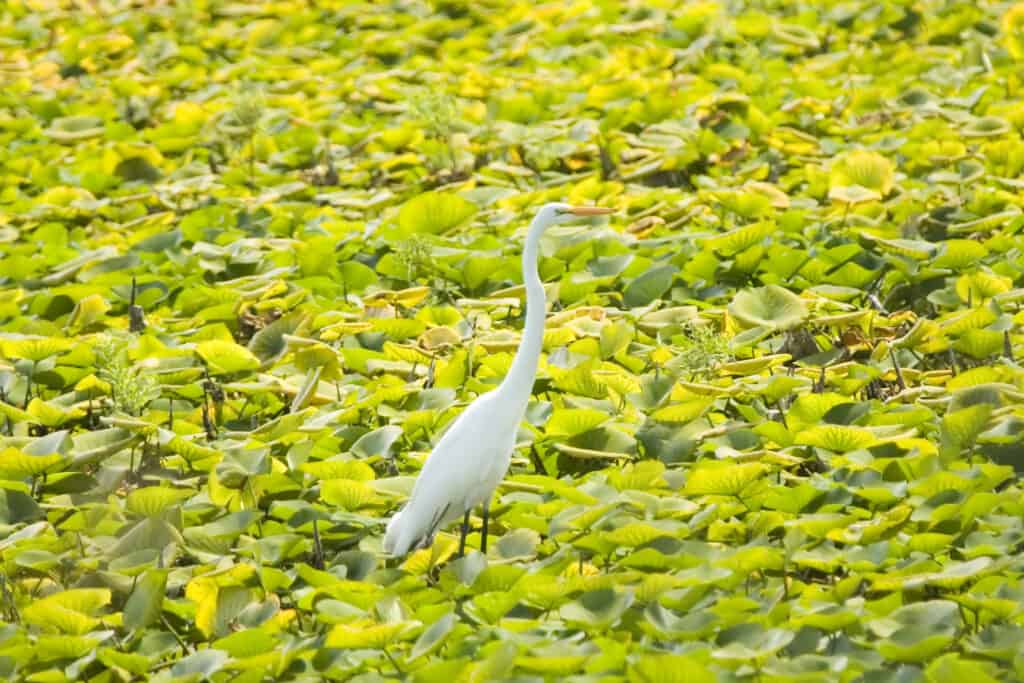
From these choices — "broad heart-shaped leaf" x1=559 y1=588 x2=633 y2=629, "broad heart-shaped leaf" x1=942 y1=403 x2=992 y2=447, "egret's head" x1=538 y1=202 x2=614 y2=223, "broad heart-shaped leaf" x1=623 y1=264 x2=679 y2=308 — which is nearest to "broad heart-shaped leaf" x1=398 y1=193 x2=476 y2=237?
"broad heart-shaped leaf" x1=623 y1=264 x2=679 y2=308

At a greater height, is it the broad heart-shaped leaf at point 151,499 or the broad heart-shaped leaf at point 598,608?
the broad heart-shaped leaf at point 598,608

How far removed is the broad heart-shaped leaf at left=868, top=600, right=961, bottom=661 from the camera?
285 cm

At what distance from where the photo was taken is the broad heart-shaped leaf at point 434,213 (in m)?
5.62

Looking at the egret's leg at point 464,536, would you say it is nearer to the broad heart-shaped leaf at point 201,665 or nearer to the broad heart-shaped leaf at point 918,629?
the broad heart-shaped leaf at point 201,665

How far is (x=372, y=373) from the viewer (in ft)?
15.3

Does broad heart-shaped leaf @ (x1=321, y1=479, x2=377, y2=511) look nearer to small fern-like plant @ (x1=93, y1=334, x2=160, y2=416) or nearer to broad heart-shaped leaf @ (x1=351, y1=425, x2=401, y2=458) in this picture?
broad heart-shaped leaf @ (x1=351, y1=425, x2=401, y2=458)

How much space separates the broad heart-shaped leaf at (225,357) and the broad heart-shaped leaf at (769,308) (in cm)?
142

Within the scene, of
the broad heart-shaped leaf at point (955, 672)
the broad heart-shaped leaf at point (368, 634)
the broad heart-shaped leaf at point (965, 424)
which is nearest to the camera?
the broad heart-shaped leaf at point (955, 672)

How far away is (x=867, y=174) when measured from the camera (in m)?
5.80

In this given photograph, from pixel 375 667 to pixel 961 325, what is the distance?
2063mm

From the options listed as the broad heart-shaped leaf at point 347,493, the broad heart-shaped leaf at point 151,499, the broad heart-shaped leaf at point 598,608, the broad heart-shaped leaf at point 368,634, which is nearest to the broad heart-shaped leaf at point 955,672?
the broad heart-shaped leaf at point 598,608

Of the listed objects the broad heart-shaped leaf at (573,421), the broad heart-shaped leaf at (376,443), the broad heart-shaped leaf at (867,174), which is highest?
the broad heart-shaped leaf at (573,421)

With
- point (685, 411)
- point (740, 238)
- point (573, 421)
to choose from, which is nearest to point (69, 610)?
point (573, 421)

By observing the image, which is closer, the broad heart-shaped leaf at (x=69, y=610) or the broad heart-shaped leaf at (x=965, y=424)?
the broad heart-shaped leaf at (x=69, y=610)
